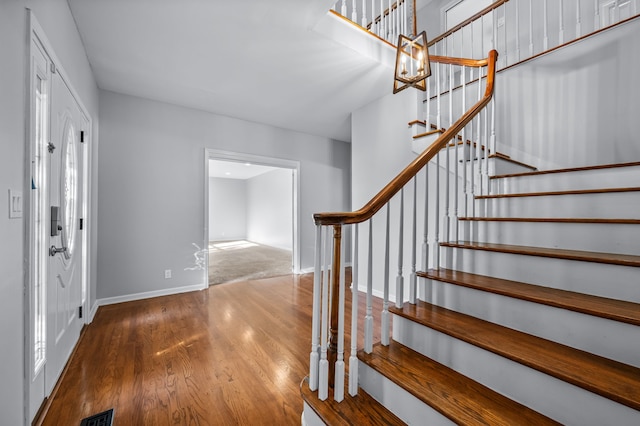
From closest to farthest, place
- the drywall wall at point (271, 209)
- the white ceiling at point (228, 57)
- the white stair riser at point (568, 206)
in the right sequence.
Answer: the white stair riser at point (568, 206) < the white ceiling at point (228, 57) < the drywall wall at point (271, 209)

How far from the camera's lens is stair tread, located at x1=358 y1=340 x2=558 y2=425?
0.97 m

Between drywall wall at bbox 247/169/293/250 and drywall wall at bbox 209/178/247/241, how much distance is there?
32cm

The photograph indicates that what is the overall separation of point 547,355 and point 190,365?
7.08 feet

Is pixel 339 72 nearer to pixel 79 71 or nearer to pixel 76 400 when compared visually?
pixel 79 71

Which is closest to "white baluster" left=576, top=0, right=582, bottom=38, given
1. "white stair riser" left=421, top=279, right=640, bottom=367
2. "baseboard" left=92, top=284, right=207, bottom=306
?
"white stair riser" left=421, top=279, right=640, bottom=367

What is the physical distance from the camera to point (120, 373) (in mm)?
1862

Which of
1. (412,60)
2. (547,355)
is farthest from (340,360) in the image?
(412,60)

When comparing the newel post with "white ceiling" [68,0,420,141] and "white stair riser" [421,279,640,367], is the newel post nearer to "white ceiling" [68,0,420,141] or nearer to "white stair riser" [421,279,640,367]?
"white stair riser" [421,279,640,367]

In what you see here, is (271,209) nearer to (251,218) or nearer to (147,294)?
(251,218)

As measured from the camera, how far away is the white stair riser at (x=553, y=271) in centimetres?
118

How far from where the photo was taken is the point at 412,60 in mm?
1761

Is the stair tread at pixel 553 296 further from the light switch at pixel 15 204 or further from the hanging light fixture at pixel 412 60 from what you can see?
the light switch at pixel 15 204

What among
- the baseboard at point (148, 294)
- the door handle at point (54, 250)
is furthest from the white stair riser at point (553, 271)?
the baseboard at point (148, 294)

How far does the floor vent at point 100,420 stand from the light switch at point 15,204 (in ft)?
3.78
